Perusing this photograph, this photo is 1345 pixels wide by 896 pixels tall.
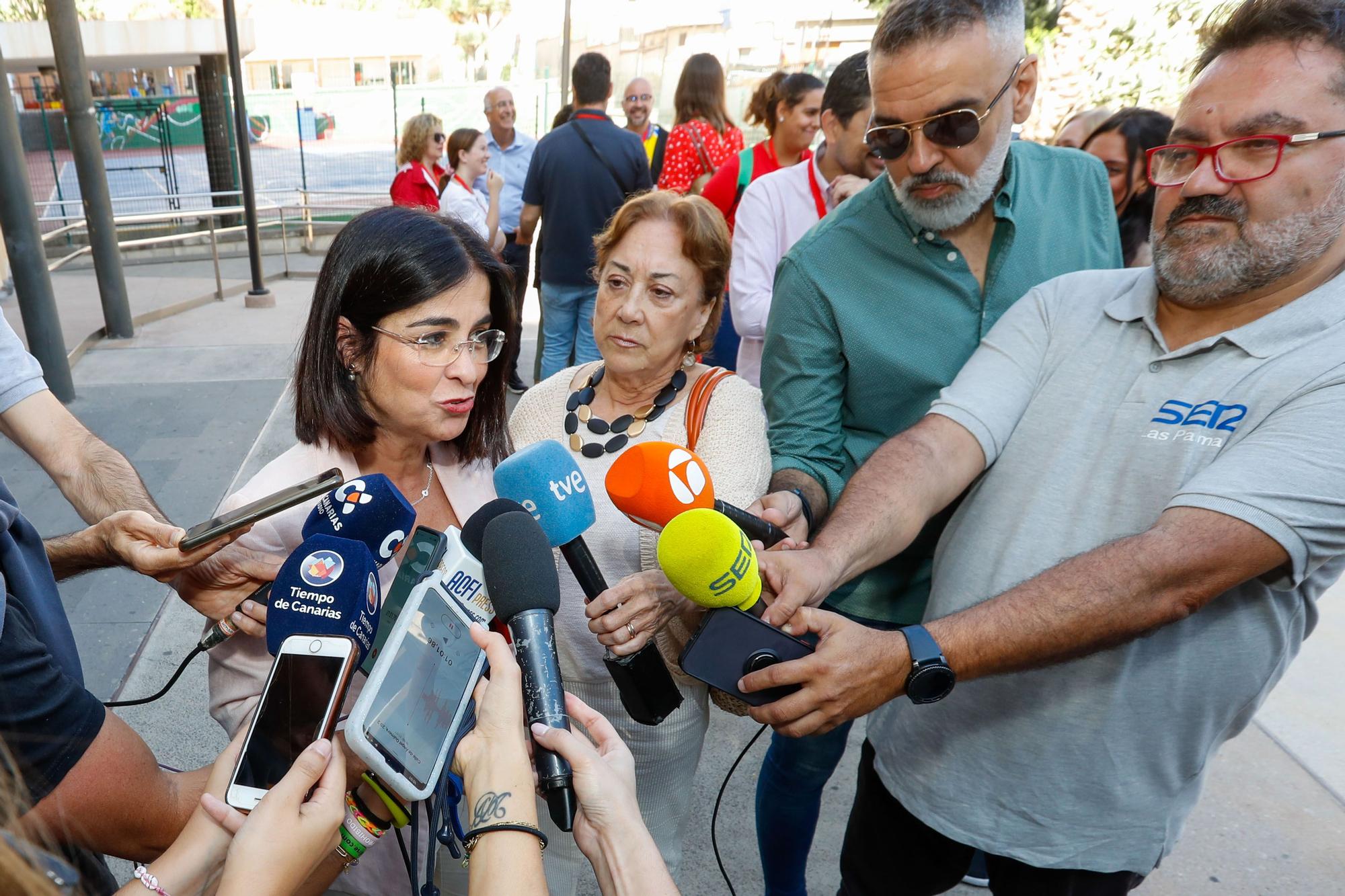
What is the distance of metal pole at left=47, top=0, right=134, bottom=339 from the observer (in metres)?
6.48

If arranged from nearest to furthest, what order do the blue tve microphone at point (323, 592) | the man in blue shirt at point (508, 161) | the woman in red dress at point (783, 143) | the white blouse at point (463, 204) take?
1. the blue tve microphone at point (323, 592)
2. the woman in red dress at point (783, 143)
3. the white blouse at point (463, 204)
4. the man in blue shirt at point (508, 161)

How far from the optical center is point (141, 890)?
3.70 ft

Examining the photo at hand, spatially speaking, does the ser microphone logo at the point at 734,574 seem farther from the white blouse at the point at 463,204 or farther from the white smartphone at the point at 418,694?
the white blouse at the point at 463,204

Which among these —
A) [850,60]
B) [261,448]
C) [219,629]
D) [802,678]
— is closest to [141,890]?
[219,629]

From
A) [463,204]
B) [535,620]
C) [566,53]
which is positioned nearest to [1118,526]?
[535,620]

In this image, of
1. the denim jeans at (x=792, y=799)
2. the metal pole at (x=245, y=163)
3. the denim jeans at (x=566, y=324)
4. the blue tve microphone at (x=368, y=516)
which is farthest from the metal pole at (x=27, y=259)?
the denim jeans at (x=792, y=799)

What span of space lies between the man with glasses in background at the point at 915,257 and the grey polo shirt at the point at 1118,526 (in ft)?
0.87

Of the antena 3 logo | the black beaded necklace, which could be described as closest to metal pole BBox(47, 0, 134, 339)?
the black beaded necklace

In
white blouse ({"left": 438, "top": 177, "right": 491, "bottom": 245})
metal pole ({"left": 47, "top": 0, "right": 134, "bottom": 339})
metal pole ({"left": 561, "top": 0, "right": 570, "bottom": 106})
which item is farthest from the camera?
metal pole ({"left": 561, "top": 0, "right": 570, "bottom": 106})

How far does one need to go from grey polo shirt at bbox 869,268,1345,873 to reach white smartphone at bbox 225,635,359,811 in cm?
118

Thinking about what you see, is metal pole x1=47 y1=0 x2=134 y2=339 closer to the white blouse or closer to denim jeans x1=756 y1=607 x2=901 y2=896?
the white blouse

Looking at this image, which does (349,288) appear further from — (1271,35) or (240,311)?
(240,311)

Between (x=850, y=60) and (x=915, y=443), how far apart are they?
2516 mm

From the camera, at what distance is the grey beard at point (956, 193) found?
1.94 metres
